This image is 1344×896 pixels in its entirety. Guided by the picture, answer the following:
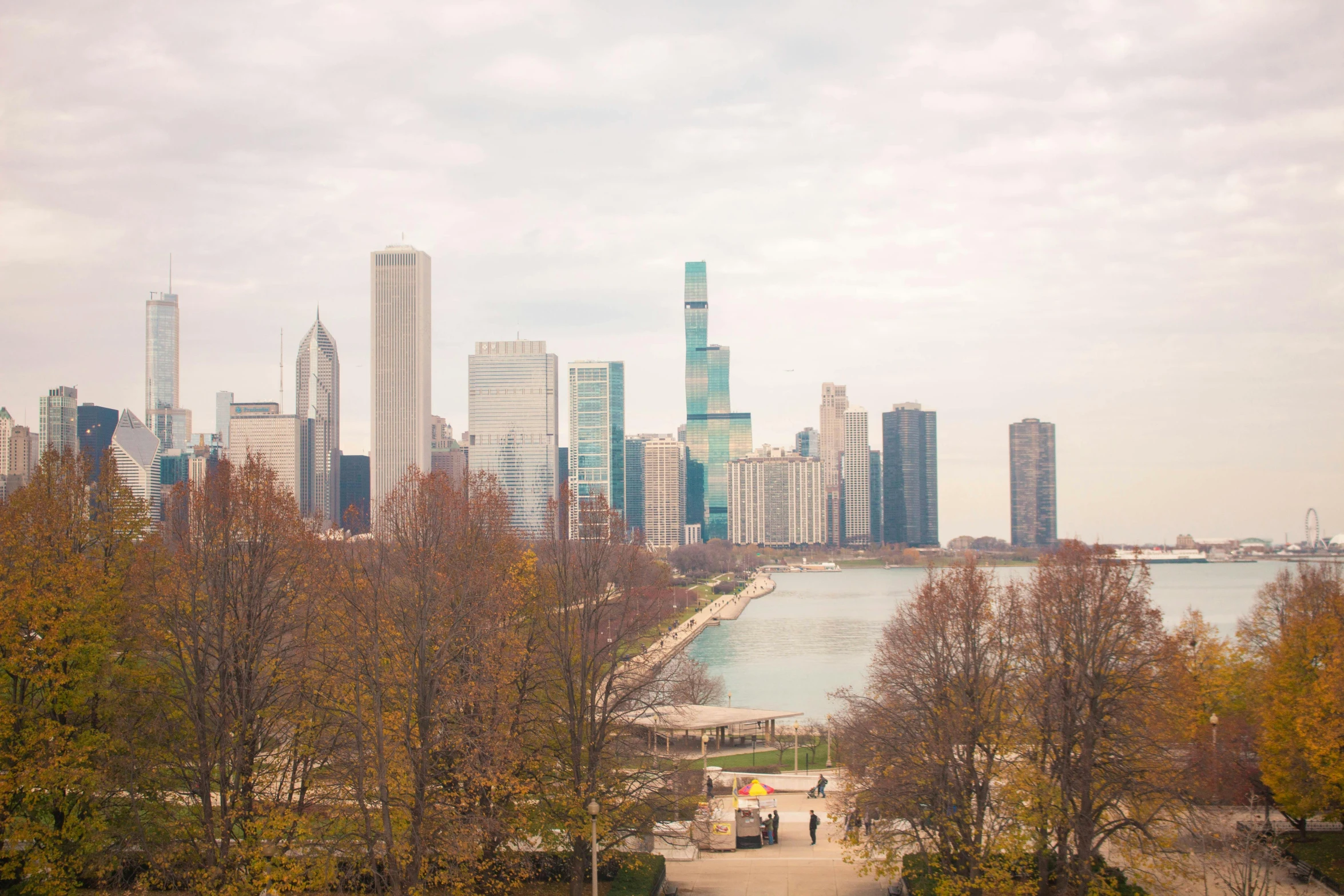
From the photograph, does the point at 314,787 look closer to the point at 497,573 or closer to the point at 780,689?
the point at 497,573

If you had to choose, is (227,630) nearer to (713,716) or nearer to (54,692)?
(54,692)

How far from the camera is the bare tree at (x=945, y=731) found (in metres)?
19.9

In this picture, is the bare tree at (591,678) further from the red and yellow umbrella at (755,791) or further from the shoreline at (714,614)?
the shoreline at (714,614)

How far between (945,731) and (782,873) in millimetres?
6215

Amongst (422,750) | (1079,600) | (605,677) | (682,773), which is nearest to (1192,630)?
(1079,600)

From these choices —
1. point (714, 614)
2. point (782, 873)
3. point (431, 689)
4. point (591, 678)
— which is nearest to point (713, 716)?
point (782, 873)

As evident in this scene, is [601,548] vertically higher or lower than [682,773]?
higher

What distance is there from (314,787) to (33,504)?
836cm

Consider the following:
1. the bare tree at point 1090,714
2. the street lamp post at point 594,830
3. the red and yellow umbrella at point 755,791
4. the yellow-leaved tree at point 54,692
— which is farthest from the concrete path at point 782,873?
the yellow-leaved tree at point 54,692

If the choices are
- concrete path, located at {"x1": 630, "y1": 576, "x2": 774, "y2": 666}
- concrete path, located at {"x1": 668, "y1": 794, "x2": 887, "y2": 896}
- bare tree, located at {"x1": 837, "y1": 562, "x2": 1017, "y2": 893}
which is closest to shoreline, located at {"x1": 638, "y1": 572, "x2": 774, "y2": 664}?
concrete path, located at {"x1": 630, "y1": 576, "x2": 774, "y2": 666}

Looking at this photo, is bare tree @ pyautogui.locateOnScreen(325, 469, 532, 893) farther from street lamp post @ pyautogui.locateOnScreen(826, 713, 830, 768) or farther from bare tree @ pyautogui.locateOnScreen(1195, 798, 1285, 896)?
street lamp post @ pyautogui.locateOnScreen(826, 713, 830, 768)

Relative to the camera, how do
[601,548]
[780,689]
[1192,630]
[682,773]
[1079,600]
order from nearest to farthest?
[1079,600] → [601,548] → [682,773] → [1192,630] → [780,689]

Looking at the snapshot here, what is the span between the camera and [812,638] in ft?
314

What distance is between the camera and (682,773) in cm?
2742
